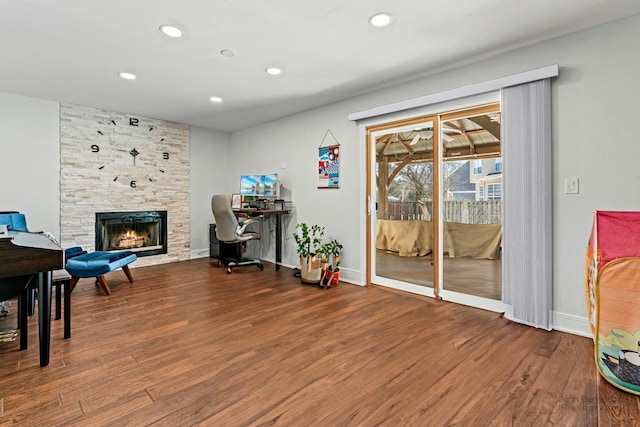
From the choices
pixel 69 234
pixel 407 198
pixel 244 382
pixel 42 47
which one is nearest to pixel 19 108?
pixel 69 234

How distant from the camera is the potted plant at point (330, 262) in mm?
3924

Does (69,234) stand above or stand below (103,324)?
above

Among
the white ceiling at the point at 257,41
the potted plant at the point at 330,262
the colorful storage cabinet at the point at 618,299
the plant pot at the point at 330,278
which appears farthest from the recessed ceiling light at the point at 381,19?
the plant pot at the point at 330,278

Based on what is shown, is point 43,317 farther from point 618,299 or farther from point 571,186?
point 571,186

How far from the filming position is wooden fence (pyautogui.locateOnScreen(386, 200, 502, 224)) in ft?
10.1

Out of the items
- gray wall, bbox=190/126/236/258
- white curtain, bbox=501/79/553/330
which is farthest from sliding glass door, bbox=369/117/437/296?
gray wall, bbox=190/126/236/258

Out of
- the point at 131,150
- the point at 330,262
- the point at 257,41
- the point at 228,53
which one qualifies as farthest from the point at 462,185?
the point at 131,150

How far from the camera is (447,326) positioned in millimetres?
2631

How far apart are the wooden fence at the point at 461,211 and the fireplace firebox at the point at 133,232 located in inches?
153

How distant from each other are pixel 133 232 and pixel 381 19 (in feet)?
15.6

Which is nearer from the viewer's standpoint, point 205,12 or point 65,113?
point 205,12

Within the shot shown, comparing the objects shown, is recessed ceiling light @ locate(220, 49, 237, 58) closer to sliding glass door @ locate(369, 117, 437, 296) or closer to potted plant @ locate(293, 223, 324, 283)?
sliding glass door @ locate(369, 117, 437, 296)

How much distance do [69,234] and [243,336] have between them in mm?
3576

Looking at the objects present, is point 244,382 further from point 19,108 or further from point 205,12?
point 19,108
